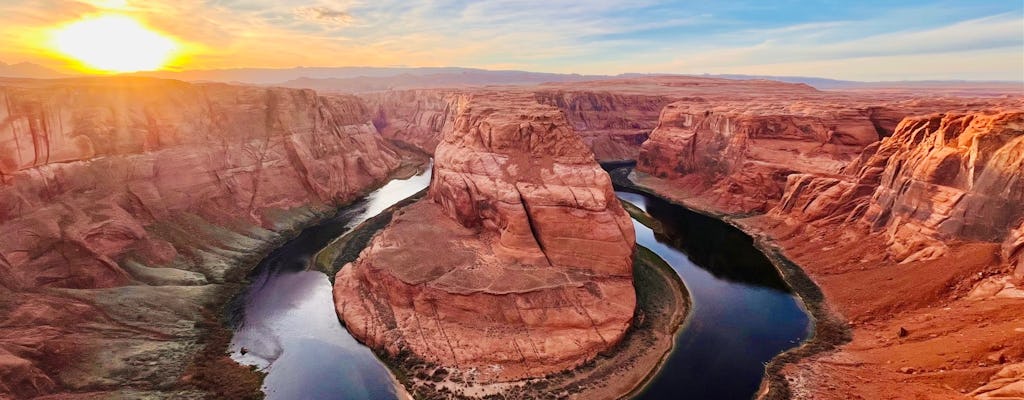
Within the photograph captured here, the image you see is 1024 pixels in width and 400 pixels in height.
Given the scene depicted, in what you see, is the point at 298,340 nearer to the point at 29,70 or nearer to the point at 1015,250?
the point at 1015,250

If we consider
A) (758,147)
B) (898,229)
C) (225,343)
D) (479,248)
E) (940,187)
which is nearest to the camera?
(225,343)

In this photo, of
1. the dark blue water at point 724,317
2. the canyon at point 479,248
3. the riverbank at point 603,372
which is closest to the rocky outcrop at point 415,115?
the canyon at point 479,248

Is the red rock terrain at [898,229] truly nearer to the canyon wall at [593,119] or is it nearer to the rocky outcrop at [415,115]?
the canyon wall at [593,119]

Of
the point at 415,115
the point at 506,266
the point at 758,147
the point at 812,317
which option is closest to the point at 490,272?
the point at 506,266

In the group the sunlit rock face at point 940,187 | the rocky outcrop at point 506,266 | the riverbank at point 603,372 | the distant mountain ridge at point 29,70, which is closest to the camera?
the riverbank at point 603,372

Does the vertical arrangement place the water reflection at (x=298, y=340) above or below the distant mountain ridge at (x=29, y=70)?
below

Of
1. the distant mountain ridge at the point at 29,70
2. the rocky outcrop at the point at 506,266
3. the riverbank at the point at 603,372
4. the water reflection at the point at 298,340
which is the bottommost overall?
the water reflection at the point at 298,340

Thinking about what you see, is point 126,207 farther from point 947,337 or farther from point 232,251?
point 947,337

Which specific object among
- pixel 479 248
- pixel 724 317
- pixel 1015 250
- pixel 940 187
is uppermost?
pixel 940 187
